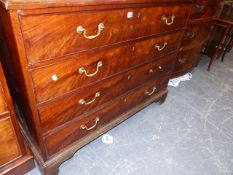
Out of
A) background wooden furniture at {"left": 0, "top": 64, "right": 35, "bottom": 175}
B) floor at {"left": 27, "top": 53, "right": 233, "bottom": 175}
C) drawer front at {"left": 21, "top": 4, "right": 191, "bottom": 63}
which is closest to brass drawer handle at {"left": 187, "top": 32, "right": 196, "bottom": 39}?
floor at {"left": 27, "top": 53, "right": 233, "bottom": 175}

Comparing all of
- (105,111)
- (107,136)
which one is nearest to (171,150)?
(107,136)

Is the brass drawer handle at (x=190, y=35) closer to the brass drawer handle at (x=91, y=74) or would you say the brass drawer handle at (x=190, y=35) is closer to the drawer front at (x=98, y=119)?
the drawer front at (x=98, y=119)

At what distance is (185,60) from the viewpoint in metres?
2.13

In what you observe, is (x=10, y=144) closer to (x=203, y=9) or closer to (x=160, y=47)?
(x=160, y=47)

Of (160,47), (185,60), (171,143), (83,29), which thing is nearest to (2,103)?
(83,29)

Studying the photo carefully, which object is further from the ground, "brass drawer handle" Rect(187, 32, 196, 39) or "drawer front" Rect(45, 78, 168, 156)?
"brass drawer handle" Rect(187, 32, 196, 39)

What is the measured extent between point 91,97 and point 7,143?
50 cm

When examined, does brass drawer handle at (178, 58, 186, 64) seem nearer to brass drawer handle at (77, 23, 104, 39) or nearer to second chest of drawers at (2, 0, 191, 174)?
Result: second chest of drawers at (2, 0, 191, 174)

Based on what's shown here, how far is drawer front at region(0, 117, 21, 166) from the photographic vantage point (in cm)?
100

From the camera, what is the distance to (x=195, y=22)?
1801 millimetres

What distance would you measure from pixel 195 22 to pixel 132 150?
1.26 metres

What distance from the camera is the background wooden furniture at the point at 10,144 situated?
3.07ft

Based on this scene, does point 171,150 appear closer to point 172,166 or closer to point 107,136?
point 172,166

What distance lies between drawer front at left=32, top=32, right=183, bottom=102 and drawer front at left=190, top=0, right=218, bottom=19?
1.85ft
